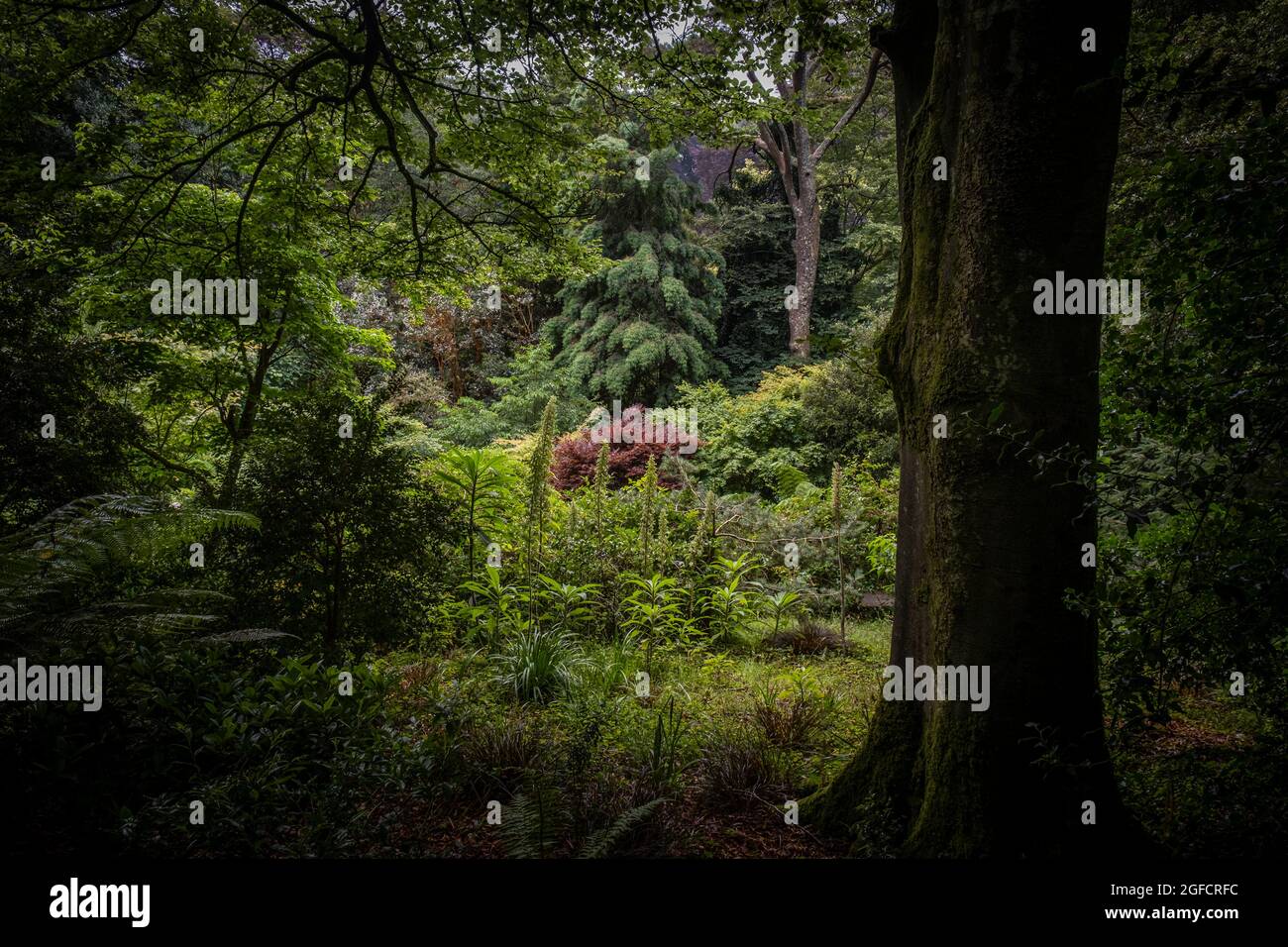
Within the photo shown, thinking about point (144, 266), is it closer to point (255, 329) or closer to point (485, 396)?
point (255, 329)

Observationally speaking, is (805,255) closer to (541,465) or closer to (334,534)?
(541,465)

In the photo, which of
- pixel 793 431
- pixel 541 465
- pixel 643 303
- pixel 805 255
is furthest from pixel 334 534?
pixel 805 255

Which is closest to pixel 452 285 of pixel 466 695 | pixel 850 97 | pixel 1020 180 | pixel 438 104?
pixel 438 104

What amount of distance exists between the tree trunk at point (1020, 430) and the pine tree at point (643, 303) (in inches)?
517

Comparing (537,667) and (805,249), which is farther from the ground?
(805,249)

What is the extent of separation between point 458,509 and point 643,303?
1258 centimetres

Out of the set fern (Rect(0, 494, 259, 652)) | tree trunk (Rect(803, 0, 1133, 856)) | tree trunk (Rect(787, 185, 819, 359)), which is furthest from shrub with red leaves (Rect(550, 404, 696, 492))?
tree trunk (Rect(803, 0, 1133, 856))

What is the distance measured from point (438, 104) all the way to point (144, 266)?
2.64 meters

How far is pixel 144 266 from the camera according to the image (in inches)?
191

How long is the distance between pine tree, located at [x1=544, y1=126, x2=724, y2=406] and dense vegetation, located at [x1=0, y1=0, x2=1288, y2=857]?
882 centimetres

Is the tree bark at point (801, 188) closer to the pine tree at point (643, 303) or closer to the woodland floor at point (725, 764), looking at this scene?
the pine tree at point (643, 303)

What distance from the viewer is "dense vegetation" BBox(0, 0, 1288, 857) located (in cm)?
215

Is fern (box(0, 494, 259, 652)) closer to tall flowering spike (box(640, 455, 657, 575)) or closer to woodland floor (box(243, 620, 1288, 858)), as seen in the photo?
woodland floor (box(243, 620, 1288, 858))

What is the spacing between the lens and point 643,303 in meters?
16.4
